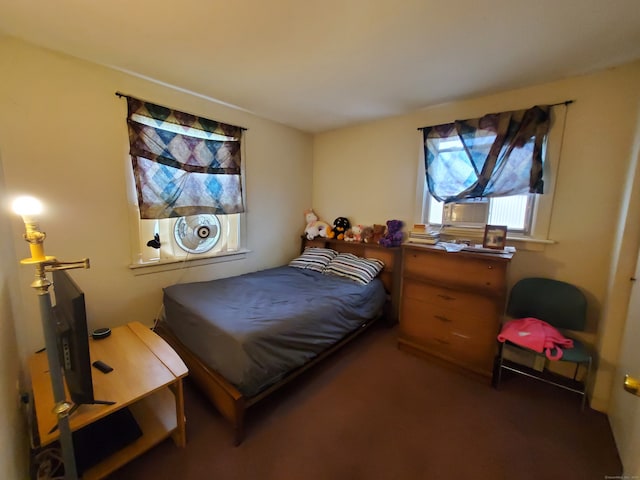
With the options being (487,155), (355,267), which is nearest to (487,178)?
(487,155)

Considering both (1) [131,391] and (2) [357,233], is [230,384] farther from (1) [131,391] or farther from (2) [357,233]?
(2) [357,233]

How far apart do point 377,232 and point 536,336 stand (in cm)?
167

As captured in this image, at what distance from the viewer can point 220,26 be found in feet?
4.81

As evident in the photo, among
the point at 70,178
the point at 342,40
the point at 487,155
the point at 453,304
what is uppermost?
the point at 342,40

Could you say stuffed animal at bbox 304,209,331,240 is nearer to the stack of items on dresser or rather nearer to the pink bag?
the stack of items on dresser

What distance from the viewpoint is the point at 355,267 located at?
274 centimetres

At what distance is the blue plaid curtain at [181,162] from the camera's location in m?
2.12

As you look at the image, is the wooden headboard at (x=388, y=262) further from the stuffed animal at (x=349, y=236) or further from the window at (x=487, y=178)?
the window at (x=487, y=178)

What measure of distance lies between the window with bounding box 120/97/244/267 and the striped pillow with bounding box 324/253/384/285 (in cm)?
119

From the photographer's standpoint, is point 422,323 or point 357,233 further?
point 357,233

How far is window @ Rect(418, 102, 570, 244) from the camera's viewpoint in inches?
80.9

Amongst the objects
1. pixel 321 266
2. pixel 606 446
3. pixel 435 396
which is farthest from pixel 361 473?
pixel 321 266

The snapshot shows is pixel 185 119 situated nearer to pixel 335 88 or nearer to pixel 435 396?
pixel 335 88

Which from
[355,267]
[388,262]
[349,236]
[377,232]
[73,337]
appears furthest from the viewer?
[349,236]
